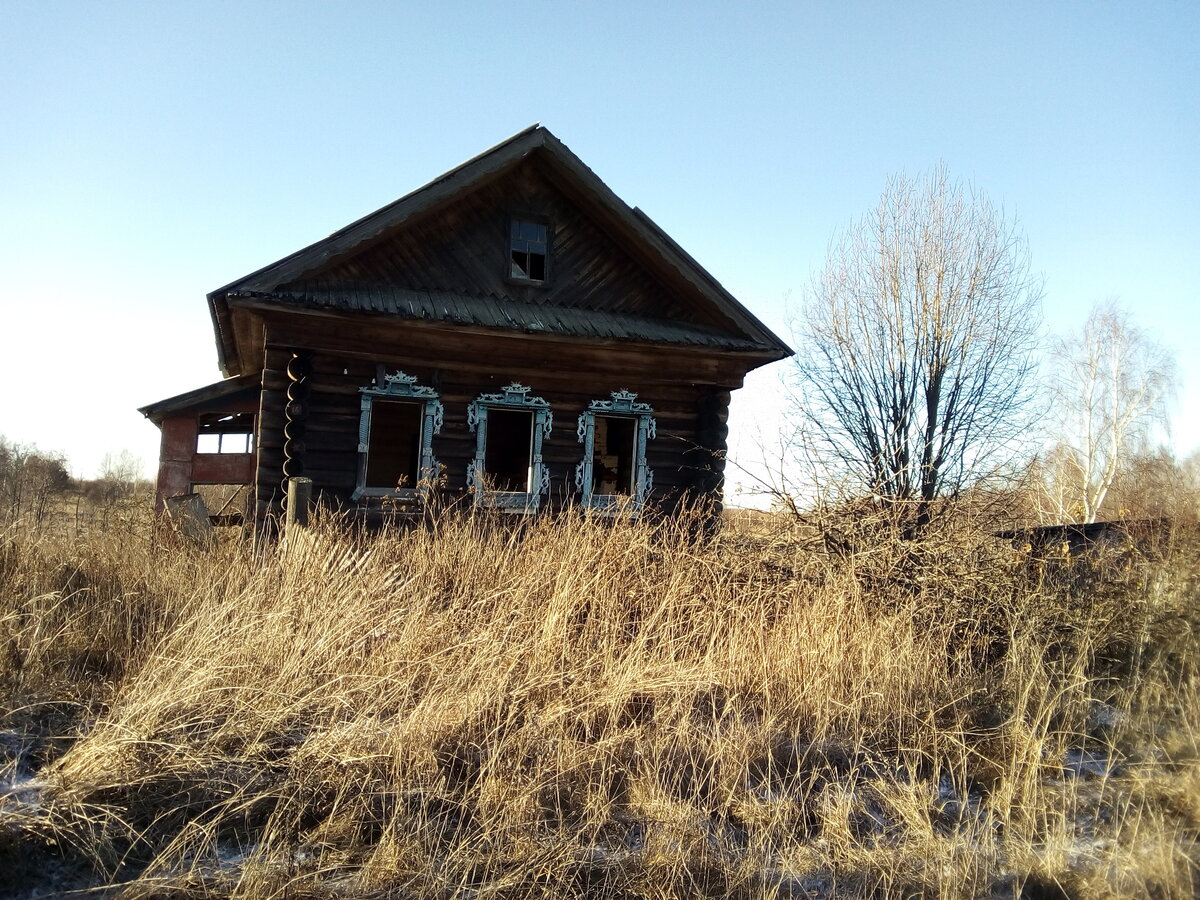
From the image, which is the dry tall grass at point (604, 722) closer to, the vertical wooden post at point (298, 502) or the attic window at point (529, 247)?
the vertical wooden post at point (298, 502)

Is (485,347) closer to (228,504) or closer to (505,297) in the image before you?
(505,297)

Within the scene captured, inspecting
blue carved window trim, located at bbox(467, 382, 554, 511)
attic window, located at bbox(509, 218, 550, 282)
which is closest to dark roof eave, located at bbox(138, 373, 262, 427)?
blue carved window trim, located at bbox(467, 382, 554, 511)

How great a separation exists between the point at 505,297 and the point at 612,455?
5037 mm

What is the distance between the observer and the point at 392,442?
14266 mm

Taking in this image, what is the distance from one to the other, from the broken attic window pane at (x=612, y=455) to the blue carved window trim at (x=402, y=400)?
2.84m

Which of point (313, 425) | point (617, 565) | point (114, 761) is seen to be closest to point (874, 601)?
point (617, 565)

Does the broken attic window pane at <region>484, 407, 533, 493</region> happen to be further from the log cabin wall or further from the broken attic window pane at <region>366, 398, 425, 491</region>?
the log cabin wall

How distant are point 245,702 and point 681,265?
799cm

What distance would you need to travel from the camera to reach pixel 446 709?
340 centimetres

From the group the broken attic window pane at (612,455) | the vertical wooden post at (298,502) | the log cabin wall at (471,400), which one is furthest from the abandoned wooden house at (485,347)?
the vertical wooden post at (298,502)

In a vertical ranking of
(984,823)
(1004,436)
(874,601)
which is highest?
(1004,436)

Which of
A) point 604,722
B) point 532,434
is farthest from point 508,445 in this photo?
point 604,722

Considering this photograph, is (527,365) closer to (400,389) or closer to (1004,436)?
(400,389)

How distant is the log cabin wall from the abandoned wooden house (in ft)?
0.07
